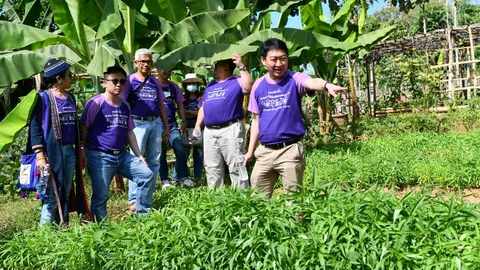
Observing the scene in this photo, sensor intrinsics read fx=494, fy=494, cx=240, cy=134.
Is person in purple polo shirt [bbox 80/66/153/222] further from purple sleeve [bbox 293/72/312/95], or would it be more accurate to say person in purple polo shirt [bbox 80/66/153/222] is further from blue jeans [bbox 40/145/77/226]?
purple sleeve [bbox 293/72/312/95]

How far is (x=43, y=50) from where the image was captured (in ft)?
22.6

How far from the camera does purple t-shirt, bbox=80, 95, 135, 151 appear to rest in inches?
178

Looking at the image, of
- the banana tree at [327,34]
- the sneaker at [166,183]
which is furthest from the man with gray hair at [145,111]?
the banana tree at [327,34]

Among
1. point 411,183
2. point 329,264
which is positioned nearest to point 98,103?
point 329,264

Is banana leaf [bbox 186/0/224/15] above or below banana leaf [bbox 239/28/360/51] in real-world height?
above

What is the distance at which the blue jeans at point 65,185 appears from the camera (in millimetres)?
4324

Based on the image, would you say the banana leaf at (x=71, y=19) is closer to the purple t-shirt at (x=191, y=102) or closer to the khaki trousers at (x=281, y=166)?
the purple t-shirt at (x=191, y=102)

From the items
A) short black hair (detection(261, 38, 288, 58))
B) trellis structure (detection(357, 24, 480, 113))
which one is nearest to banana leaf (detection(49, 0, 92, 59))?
short black hair (detection(261, 38, 288, 58))

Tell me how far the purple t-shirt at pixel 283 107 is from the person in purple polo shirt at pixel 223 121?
848mm

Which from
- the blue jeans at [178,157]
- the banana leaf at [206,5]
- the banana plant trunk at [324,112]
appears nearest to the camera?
the banana leaf at [206,5]

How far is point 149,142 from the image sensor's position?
571 centimetres

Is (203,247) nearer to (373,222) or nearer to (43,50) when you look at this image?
(373,222)

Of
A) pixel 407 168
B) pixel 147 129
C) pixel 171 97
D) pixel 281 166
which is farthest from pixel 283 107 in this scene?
pixel 171 97

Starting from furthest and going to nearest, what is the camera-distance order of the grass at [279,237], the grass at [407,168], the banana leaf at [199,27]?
the banana leaf at [199,27] < the grass at [407,168] < the grass at [279,237]
